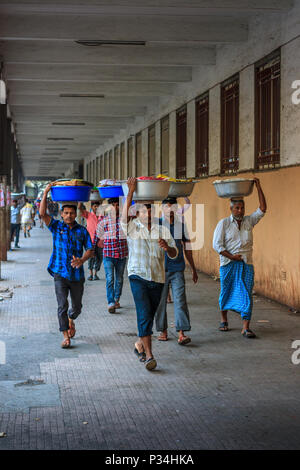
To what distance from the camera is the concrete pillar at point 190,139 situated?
56.4 feet

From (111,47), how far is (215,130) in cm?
295

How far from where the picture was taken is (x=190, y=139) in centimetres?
1753

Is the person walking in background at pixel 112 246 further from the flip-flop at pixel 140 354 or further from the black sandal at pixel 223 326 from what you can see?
the flip-flop at pixel 140 354

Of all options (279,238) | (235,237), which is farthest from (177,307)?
(279,238)

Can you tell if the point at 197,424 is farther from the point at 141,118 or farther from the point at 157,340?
the point at 141,118

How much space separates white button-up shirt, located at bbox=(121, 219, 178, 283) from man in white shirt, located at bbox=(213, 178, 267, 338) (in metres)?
1.88

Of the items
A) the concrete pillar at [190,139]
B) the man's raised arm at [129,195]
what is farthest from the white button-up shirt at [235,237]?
the concrete pillar at [190,139]

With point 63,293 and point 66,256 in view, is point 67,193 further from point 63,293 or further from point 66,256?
point 63,293

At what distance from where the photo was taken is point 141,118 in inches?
977

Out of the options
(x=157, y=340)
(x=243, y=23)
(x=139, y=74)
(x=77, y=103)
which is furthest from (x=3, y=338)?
(x=77, y=103)

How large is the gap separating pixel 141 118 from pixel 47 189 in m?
17.7

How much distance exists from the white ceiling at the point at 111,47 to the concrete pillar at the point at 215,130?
797mm

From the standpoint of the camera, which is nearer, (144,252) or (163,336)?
(144,252)

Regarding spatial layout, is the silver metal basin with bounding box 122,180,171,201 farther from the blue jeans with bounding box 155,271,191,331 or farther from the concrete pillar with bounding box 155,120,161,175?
the concrete pillar with bounding box 155,120,161,175
